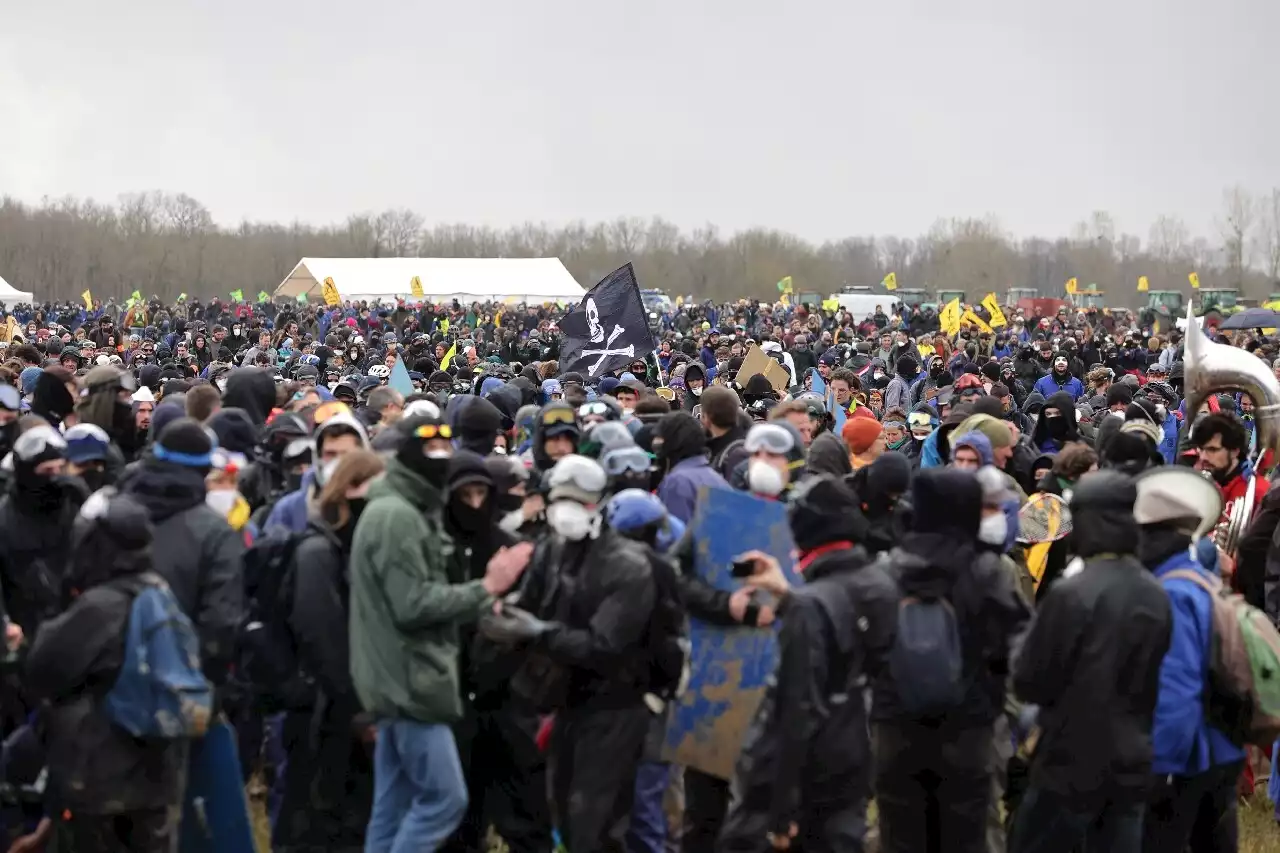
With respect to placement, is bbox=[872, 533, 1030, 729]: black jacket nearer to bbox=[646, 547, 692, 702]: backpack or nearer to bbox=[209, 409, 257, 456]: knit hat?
bbox=[646, 547, 692, 702]: backpack

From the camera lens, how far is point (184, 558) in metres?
5.95

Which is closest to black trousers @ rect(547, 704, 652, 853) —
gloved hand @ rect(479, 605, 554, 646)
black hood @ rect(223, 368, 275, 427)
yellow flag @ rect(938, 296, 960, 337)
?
gloved hand @ rect(479, 605, 554, 646)

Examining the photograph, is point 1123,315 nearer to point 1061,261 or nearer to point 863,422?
point 863,422

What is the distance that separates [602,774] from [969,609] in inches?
58.0

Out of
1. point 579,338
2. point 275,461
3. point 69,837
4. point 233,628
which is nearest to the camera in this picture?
point 69,837

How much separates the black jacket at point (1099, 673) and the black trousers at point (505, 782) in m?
2.00

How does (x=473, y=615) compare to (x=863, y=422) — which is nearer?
(x=473, y=615)

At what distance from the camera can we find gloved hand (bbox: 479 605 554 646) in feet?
19.0

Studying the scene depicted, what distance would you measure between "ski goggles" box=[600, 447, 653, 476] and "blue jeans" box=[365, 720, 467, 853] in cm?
138

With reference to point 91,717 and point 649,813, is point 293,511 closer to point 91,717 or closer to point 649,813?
point 91,717

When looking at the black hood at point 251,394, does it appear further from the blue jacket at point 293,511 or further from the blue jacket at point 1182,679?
the blue jacket at point 1182,679

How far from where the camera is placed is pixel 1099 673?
545 cm

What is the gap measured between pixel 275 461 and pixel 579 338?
23.5ft

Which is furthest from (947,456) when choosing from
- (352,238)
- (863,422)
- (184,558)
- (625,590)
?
(352,238)
